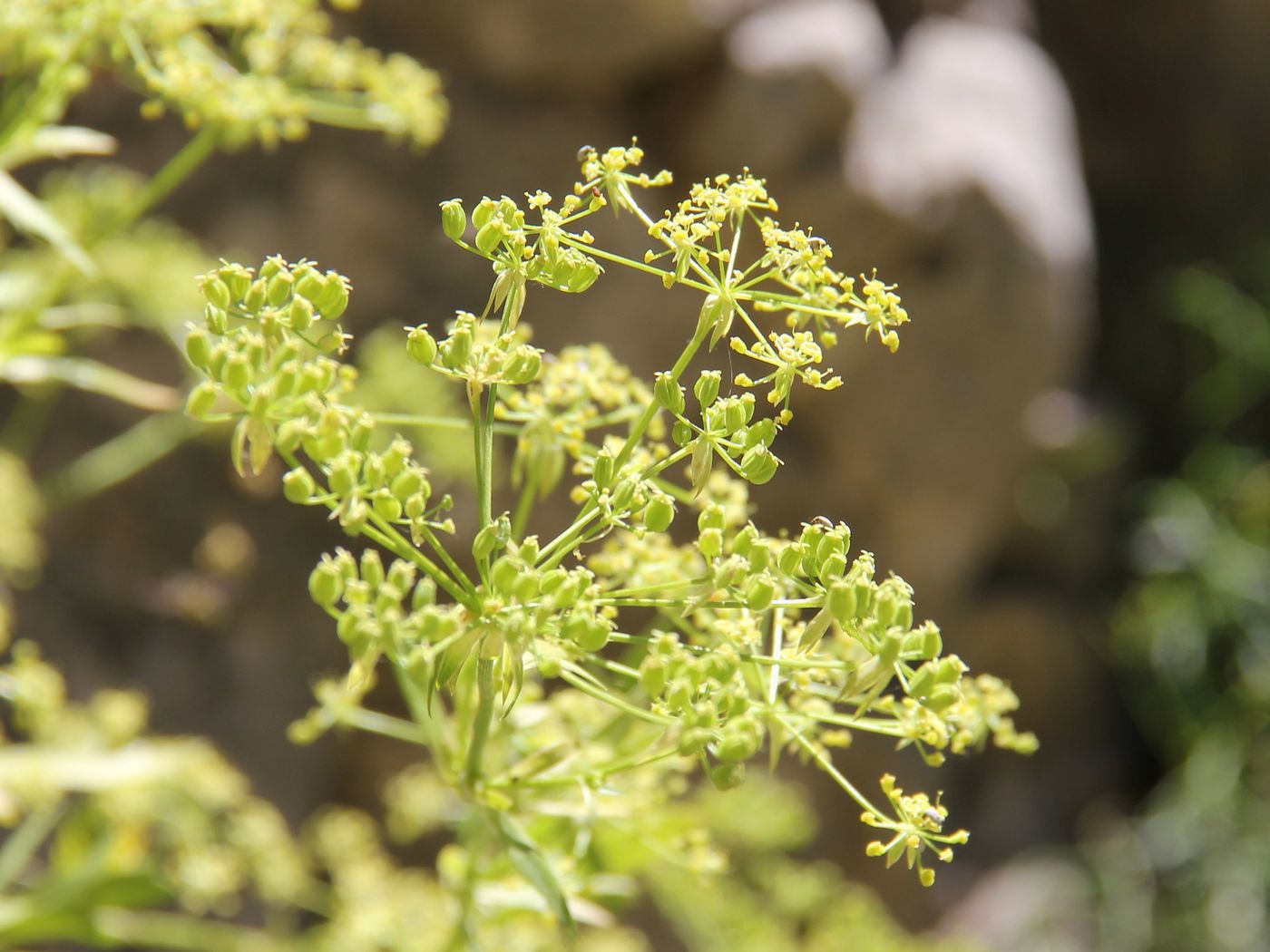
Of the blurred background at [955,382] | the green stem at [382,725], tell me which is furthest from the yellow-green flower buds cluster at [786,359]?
the blurred background at [955,382]

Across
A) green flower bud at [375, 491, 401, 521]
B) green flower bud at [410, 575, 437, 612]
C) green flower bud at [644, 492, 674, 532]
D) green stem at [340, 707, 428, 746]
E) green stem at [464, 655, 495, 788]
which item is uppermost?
green flower bud at [644, 492, 674, 532]

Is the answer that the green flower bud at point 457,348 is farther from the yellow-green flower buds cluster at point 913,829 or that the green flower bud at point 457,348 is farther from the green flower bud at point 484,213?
the yellow-green flower buds cluster at point 913,829

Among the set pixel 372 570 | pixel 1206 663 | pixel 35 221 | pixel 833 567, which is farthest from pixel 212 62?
pixel 1206 663

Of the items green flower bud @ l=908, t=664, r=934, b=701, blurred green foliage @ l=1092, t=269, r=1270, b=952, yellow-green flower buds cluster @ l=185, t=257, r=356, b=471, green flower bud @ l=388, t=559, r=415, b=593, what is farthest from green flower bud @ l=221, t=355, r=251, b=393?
blurred green foliage @ l=1092, t=269, r=1270, b=952

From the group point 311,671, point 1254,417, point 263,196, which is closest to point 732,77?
point 263,196

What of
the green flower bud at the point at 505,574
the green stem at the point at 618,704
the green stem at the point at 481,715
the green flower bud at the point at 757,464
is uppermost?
the green flower bud at the point at 757,464

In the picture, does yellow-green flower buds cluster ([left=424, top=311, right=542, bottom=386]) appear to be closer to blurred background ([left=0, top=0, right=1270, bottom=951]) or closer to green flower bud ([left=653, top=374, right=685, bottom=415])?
green flower bud ([left=653, top=374, right=685, bottom=415])
